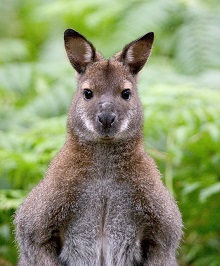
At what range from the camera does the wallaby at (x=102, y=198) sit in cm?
692

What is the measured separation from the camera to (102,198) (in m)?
6.95

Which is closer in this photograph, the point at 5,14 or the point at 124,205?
the point at 124,205

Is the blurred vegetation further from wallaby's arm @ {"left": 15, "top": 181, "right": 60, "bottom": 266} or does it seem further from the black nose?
the black nose

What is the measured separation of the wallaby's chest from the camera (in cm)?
695

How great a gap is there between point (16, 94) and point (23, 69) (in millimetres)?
445

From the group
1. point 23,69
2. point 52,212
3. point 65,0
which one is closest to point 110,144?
point 52,212

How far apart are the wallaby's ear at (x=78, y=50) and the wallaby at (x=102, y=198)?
0.45 ft

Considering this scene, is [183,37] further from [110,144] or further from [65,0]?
[110,144]

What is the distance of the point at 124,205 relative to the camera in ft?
22.8

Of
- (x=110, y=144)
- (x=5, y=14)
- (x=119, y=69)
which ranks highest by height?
(x=119, y=69)

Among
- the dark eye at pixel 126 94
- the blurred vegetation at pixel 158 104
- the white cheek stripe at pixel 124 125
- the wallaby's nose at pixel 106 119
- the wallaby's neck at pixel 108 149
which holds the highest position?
the dark eye at pixel 126 94

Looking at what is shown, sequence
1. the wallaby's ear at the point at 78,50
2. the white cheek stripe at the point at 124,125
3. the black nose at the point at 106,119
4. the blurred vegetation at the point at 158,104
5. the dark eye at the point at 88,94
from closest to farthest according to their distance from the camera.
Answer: the black nose at the point at 106,119
the white cheek stripe at the point at 124,125
the dark eye at the point at 88,94
the wallaby's ear at the point at 78,50
the blurred vegetation at the point at 158,104

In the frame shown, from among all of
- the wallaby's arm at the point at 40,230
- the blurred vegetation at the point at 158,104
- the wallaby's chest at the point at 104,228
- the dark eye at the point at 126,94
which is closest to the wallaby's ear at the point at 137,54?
the dark eye at the point at 126,94

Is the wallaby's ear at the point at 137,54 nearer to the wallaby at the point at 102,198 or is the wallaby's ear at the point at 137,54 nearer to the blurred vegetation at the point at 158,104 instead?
the wallaby at the point at 102,198
